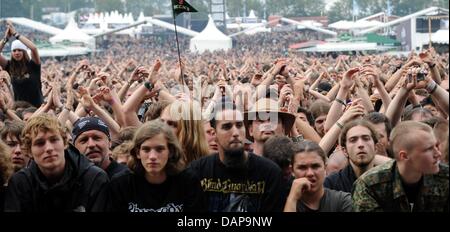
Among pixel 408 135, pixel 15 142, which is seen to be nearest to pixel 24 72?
pixel 15 142

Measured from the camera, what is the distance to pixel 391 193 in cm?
509

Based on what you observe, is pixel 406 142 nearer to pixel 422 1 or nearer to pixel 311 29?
pixel 422 1

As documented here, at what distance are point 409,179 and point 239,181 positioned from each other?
959 mm

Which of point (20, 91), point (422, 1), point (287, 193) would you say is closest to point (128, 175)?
point (287, 193)

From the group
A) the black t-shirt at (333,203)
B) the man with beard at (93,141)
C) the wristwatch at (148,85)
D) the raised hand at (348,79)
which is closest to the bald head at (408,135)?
the black t-shirt at (333,203)

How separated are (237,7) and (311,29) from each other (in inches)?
193

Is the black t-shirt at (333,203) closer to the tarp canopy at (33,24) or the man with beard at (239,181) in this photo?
the man with beard at (239,181)

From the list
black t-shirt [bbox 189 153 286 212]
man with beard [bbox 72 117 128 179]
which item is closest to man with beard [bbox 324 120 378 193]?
black t-shirt [bbox 189 153 286 212]

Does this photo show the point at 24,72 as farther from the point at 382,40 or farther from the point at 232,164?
the point at 382,40

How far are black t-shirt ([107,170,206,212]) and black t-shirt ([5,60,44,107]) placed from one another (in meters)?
5.63

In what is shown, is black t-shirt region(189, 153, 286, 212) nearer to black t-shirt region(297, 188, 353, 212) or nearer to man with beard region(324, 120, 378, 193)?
black t-shirt region(297, 188, 353, 212)

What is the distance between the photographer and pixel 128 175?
556 centimetres

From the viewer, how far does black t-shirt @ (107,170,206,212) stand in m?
5.41
